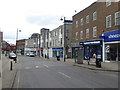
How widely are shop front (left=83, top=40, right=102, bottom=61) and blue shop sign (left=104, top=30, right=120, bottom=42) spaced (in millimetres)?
2118

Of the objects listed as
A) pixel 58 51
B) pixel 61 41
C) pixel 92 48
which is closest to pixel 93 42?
pixel 92 48

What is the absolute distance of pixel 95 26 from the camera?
108 ft

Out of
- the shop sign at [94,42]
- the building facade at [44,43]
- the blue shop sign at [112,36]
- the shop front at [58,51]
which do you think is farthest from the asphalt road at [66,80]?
the building facade at [44,43]

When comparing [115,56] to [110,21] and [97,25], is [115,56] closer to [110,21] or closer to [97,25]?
[110,21]

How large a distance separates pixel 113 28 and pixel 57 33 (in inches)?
1288

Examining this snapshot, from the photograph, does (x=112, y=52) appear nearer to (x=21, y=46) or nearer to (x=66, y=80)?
(x=66, y=80)

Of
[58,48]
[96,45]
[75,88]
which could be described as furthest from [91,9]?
[75,88]

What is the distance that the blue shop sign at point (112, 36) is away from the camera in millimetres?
25228

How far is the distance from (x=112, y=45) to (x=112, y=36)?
62.5 inches

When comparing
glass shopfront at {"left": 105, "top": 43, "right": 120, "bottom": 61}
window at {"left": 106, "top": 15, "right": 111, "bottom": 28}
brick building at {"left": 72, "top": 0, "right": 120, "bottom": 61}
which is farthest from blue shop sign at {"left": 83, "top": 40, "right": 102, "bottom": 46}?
window at {"left": 106, "top": 15, "right": 111, "bottom": 28}

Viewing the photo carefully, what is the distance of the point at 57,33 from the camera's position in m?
58.2

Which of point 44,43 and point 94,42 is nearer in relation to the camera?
point 94,42

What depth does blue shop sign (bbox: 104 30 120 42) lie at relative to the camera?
993 inches

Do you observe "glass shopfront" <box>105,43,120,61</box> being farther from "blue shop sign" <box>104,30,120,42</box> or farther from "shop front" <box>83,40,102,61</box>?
"shop front" <box>83,40,102,61</box>
